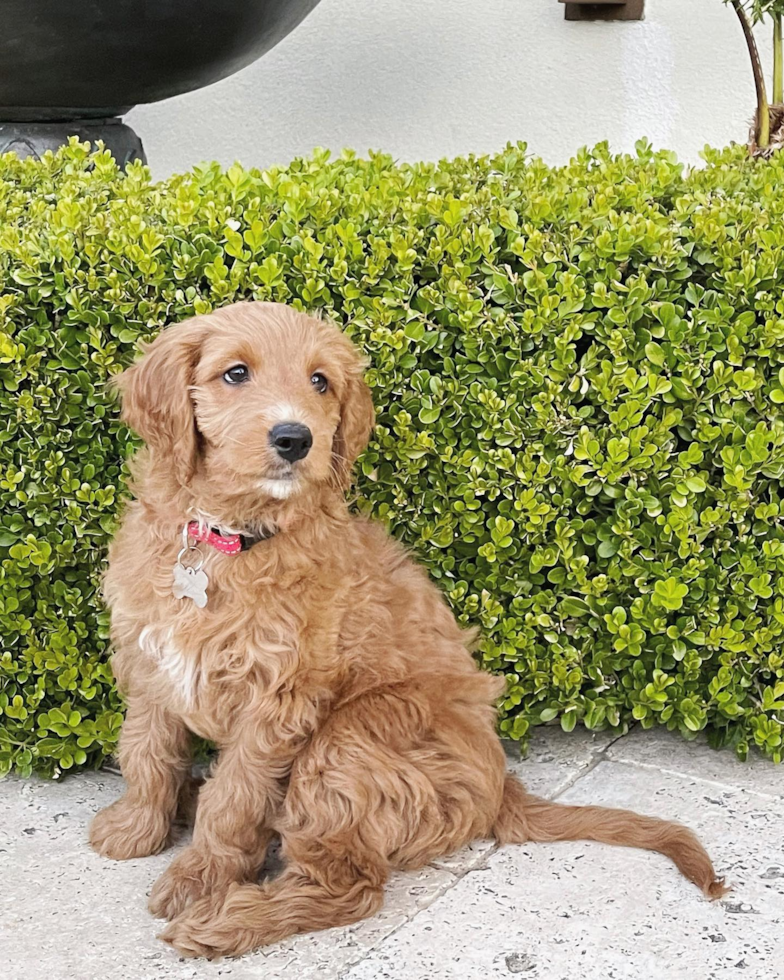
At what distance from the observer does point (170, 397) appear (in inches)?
115

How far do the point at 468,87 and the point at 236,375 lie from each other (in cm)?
480

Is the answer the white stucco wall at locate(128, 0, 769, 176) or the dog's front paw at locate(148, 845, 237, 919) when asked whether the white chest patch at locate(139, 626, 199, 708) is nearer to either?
the dog's front paw at locate(148, 845, 237, 919)

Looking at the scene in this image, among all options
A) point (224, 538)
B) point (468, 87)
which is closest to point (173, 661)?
point (224, 538)

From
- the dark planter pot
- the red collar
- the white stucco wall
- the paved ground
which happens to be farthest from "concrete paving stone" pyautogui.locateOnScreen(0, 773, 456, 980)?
the white stucco wall

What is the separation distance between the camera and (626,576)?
3734 millimetres

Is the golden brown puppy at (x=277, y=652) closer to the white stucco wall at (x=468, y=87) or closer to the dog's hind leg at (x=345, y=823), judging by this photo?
the dog's hind leg at (x=345, y=823)

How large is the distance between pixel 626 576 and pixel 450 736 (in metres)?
0.88

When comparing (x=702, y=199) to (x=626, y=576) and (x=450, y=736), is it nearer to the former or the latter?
(x=626, y=576)

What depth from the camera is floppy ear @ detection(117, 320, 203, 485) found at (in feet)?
9.53

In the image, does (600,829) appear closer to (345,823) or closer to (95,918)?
(345,823)

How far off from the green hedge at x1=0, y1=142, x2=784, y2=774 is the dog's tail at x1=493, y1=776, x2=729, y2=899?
519 millimetres

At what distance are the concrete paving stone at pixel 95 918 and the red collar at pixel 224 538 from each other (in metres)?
1.03

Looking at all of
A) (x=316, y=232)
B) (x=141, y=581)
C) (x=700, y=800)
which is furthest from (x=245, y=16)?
(x=700, y=800)

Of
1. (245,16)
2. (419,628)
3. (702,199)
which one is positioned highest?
(245,16)
